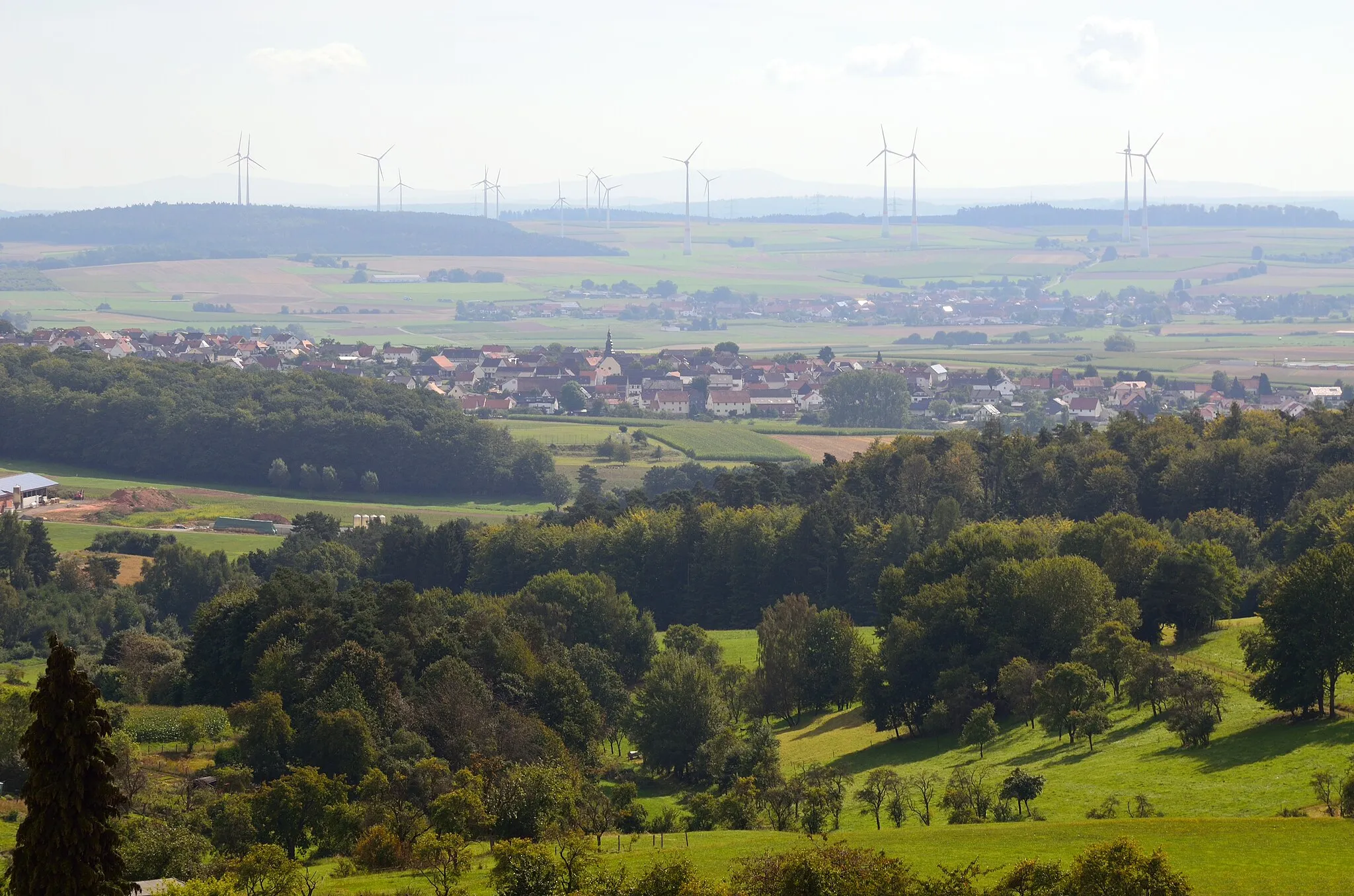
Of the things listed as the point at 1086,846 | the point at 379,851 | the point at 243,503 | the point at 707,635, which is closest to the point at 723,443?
the point at 243,503

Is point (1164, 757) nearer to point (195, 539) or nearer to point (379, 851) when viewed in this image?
point (379, 851)

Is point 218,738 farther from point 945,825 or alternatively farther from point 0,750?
point 945,825

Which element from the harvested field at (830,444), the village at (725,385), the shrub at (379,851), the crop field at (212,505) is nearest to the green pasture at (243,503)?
the crop field at (212,505)

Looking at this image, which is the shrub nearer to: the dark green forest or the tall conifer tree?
the dark green forest

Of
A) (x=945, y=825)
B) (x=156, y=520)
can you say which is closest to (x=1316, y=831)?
(x=945, y=825)

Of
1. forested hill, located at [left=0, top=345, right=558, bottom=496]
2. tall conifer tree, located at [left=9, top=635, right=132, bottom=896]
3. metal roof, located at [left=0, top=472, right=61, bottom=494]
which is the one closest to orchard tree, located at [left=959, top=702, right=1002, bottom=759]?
tall conifer tree, located at [left=9, top=635, right=132, bottom=896]

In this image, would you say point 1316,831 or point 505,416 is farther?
point 505,416
